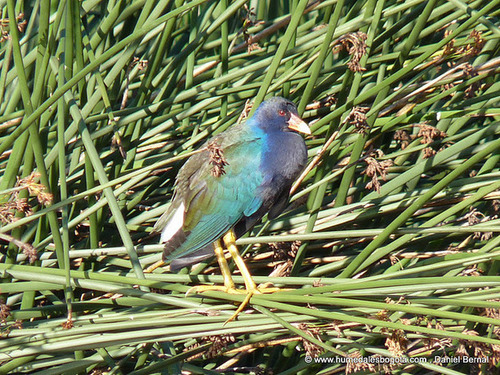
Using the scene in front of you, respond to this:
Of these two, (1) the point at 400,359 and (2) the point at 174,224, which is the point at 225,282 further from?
(1) the point at 400,359

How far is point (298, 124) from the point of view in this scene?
2.62m

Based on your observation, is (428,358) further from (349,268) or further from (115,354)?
(115,354)

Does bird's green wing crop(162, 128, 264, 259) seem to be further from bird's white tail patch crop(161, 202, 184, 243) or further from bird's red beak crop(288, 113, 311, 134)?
bird's red beak crop(288, 113, 311, 134)

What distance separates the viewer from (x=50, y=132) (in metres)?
2.75

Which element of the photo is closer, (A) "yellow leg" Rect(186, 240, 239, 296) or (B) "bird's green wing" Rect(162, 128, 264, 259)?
(A) "yellow leg" Rect(186, 240, 239, 296)

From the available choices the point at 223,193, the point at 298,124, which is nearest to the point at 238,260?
the point at 223,193

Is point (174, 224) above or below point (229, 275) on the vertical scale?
above

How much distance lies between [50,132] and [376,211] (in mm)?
1380

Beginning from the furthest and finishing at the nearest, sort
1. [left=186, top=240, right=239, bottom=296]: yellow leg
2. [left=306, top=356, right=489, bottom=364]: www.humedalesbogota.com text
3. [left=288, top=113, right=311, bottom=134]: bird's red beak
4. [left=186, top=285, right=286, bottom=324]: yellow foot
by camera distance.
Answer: [left=288, top=113, right=311, bottom=134]: bird's red beak, [left=186, top=240, right=239, bottom=296]: yellow leg, [left=306, top=356, right=489, bottom=364]: www.humedalesbogota.com text, [left=186, top=285, right=286, bottom=324]: yellow foot

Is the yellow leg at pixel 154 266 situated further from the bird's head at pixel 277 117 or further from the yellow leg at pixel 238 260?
the bird's head at pixel 277 117

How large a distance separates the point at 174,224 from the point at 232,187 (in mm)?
266

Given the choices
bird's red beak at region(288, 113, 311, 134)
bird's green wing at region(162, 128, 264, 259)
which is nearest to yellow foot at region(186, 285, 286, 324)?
bird's green wing at region(162, 128, 264, 259)

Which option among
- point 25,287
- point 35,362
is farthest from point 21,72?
point 35,362

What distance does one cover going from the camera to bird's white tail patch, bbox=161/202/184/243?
8.05 feet
